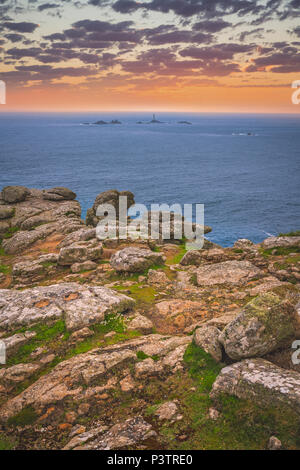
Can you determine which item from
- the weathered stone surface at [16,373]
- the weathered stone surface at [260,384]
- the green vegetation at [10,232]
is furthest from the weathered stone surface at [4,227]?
the weathered stone surface at [260,384]

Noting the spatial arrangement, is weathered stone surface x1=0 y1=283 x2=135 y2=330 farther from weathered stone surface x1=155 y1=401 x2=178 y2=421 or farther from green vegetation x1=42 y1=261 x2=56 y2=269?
green vegetation x1=42 y1=261 x2=56 y2=269

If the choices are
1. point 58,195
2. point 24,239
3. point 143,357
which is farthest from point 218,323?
point 58,195

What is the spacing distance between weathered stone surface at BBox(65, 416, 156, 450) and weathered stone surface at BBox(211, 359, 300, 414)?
87.1 inches

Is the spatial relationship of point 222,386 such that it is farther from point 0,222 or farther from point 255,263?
point 0,222

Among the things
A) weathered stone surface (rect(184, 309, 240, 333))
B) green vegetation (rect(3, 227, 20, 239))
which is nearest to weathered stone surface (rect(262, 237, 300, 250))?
weathered stone surface (rect(184, 309, 240, 333))

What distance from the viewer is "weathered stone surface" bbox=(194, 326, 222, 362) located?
33.4 ft

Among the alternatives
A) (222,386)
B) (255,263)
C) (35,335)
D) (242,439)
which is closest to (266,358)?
(222,386)

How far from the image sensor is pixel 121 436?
25.5ft

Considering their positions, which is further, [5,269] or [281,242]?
[5,269]

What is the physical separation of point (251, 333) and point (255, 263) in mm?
12449

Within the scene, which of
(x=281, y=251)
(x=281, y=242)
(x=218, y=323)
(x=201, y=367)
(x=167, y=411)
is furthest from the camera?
(x=281, y=242)

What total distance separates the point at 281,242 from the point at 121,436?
2067cm

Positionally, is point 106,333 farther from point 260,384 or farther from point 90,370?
point 260,384

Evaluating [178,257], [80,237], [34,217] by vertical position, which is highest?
[34,217]
